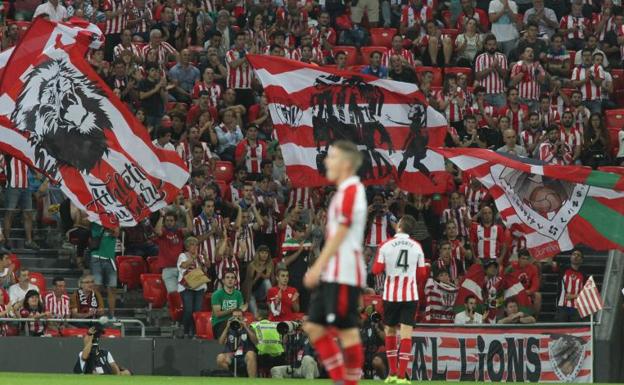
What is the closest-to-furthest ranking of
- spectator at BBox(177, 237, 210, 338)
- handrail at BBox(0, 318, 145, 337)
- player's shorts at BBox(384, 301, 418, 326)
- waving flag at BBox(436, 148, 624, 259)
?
1. player's shorts at BBox(384, 301, 418, 326)
2. waving flag at BBox(436, 148, 624, 259)
3. handrail at BBox(0, 318, 145, 337)
4. spectator at BBox(177, 237, 210, 338)

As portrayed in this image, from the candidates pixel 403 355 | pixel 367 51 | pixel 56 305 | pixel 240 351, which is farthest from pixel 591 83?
pixel 403 355

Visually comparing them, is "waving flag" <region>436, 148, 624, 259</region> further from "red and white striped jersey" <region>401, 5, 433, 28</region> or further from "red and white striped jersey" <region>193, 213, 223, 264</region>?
"red and white striped jersey" <region>401, 5, 433, 28</region>

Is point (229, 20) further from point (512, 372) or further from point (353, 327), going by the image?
point (353, 327)

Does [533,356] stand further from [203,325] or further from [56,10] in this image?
[56,10]

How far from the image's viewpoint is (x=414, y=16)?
32.2 meters

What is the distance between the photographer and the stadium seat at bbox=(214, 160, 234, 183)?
2642cm

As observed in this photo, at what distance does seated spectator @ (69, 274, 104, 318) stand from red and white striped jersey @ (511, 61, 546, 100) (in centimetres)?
1092

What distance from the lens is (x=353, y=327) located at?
1171 centimetres

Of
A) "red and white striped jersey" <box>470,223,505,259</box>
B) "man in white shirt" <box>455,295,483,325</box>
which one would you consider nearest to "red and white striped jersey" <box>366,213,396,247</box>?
"red and white striped jersey" <box>470,223,505,259</box>

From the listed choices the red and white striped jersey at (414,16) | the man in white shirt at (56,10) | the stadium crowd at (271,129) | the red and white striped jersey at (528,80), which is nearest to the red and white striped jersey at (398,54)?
the stadium crowd at (271,129)

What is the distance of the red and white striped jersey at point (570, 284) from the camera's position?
24891mm

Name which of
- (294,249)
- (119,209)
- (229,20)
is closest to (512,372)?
(294,249)

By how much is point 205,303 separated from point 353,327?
42.4 feet

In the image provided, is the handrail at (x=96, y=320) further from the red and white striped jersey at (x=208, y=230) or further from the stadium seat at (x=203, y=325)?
the red and white striped jersey at (x=208, y=230)
